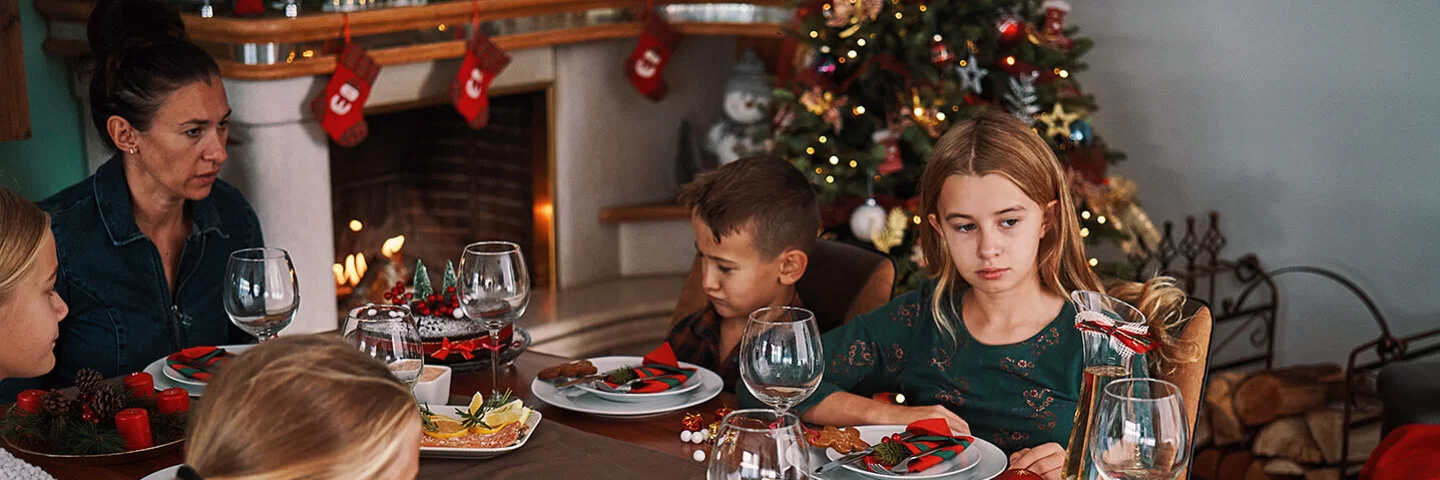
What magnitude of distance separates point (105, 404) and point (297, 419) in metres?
0.77

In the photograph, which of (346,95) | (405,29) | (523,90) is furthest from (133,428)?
(523,90)

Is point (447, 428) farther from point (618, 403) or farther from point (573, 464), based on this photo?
point (618, 403)

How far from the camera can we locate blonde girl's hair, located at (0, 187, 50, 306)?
146 centimetres

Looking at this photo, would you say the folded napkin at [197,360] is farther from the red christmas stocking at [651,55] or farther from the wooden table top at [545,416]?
the red christmas stocking at [651,55]

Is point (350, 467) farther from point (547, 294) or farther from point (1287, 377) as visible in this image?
point (547, 294)

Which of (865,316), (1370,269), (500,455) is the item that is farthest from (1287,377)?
(500,455)

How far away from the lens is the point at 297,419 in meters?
0.94

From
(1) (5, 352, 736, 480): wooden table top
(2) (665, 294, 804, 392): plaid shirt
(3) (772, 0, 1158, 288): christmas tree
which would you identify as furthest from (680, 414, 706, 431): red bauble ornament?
(3) (772, 0, 1158, 288): christmas tree

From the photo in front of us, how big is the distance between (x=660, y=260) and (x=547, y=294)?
41cm

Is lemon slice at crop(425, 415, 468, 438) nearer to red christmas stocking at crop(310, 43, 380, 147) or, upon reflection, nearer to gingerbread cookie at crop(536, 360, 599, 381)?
gingerbread cookie at crop(536, 360, 599, 381)

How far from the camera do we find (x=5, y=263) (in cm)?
147

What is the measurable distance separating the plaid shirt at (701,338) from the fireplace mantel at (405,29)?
1.45 meters

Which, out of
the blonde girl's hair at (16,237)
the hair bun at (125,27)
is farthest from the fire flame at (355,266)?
the blonde girl's hair at (16,237)

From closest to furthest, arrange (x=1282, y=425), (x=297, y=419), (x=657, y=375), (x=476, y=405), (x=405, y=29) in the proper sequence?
1. (x=297, y=419)
2. (x=476, y=405)
3. (x=657, y=375)
4. (x=1282, y=425)
5. (x=405, y=29)
